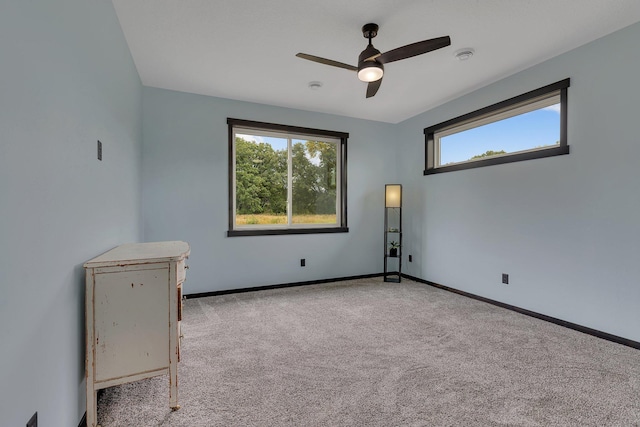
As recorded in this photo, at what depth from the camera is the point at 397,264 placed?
508cm

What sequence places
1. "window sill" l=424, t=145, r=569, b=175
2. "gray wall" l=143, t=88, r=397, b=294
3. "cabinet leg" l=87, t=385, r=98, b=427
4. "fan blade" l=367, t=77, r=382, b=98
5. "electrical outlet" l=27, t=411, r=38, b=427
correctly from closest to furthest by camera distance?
"electrical outlet" l=27, t=411, r=38, b=427
"cabinet leg" l=87, t=385, r=98, b=427
"fan blade" l=367, t=77, r=382, b=98
"window sill" l=424, t=145, r=569, b=175
"gray wall" l=143, t=88, r=397, b=294

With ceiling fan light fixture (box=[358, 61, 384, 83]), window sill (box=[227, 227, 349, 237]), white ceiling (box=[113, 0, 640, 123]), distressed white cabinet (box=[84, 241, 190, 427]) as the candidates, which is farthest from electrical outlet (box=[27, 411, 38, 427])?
window sill (box=[227, 227, 349, 237])

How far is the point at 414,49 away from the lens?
2.31 meters

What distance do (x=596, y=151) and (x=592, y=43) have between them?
94cm

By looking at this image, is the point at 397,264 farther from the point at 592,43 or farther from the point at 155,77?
the point at 155,77

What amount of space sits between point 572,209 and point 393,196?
2.21m

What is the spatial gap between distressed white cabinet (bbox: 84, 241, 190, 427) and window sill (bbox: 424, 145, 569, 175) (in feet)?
11.1

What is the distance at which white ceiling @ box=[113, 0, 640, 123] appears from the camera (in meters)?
2.24

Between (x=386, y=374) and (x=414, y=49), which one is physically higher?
(x=414, y=49)

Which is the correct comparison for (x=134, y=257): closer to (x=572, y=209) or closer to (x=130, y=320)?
(x=130, y=320)

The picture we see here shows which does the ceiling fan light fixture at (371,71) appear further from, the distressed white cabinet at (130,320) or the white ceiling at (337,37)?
the distressed white cabinet at (130,320)

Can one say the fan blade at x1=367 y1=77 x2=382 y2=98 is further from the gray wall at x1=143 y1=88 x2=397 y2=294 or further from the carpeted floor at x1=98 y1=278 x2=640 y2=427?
the carpeted floor at x1=98 y1=278 x2=640 y2=427

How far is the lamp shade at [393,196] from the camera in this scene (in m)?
4.66

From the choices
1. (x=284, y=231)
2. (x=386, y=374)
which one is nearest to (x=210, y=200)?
(x=284, y=231)
